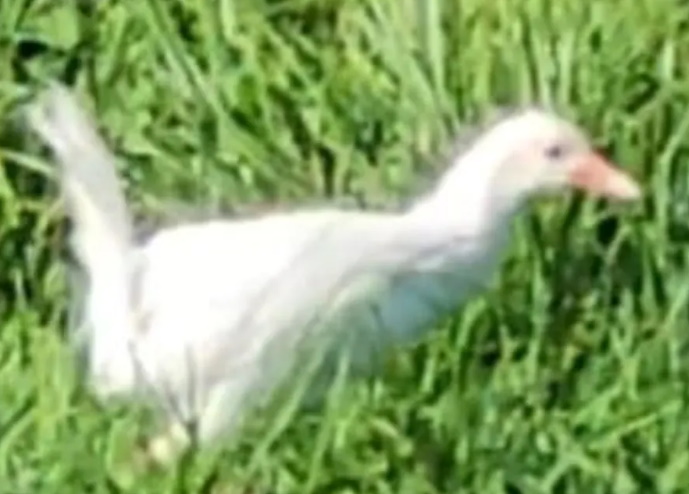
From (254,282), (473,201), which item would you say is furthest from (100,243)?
(473,201)

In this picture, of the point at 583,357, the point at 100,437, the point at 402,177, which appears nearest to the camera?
the point at 100,437

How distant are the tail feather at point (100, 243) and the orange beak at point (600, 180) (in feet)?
1.56

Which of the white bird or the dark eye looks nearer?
the white bird

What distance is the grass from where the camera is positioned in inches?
136

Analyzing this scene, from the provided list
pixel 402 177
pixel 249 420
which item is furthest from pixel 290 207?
pixel 249 420

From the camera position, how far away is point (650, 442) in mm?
3545

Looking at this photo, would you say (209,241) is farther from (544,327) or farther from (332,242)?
(544,327)

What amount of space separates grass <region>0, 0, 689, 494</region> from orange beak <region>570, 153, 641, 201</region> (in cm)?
7

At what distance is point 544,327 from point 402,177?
0.33 m

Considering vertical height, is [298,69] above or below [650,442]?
above

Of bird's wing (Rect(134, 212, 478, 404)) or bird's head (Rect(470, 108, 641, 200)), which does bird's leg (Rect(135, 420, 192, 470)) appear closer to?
bird's wing (Rect(134, 212, 478, 404))

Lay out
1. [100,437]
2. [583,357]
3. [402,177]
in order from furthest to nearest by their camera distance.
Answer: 1. [402,177]
2. [583,357]
3. [100,437]

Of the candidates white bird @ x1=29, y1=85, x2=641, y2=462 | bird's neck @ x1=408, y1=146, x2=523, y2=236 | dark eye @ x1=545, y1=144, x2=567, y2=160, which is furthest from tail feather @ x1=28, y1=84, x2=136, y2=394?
dark eye @ x1=545, y1=144, x2=567, y2=160

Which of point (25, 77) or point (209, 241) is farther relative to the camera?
point (25, 77)
